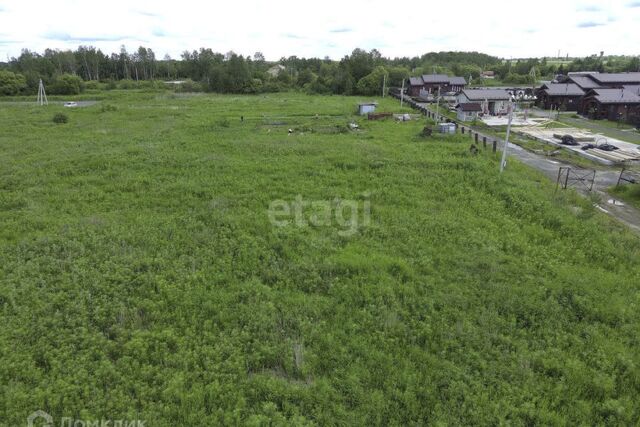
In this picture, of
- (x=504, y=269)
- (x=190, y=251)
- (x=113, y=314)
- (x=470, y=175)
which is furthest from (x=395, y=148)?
(x=113, y=314)

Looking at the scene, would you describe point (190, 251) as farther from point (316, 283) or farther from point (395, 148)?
point (395, 148)

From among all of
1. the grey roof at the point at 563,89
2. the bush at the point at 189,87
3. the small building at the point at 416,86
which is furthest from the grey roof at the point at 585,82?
the bush at the point at 189,87

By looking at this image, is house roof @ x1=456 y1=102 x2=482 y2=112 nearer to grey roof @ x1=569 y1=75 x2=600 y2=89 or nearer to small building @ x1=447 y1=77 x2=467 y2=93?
grey roof @ x1=569 y1=75 x2=600 y2=89

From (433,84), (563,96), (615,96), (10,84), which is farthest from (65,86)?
(615,96)

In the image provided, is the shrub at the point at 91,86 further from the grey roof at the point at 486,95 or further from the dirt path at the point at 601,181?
the dirt path at the point at 601,181

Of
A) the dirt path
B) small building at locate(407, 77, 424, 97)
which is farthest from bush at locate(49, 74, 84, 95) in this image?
the dirt path

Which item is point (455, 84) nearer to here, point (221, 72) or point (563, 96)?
point (563, 96)
